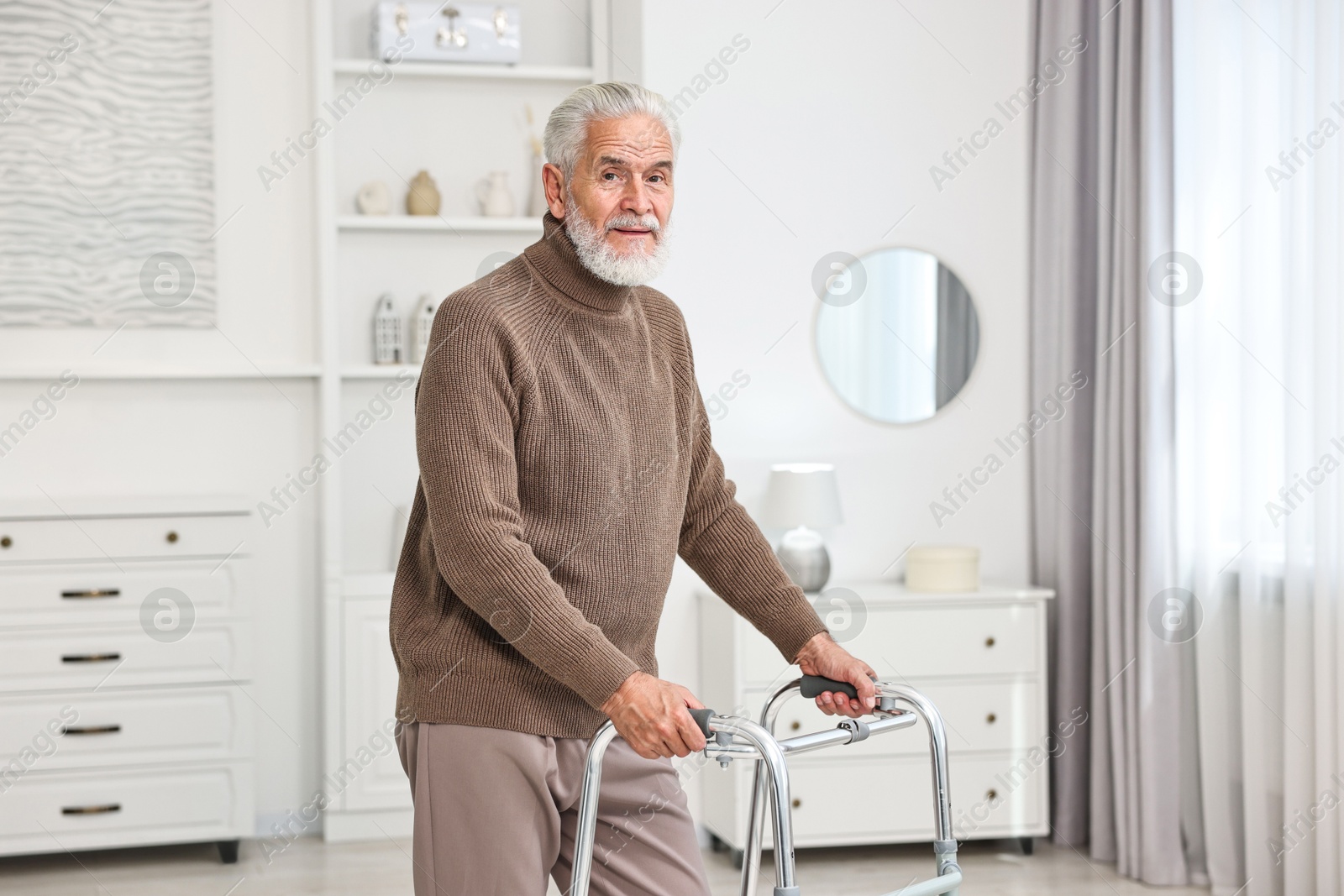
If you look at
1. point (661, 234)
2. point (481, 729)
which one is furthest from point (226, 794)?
point (661, 234)

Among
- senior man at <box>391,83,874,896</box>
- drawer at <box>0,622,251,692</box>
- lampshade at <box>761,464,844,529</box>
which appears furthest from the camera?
lampshade at <box>761,464,844,529</box>

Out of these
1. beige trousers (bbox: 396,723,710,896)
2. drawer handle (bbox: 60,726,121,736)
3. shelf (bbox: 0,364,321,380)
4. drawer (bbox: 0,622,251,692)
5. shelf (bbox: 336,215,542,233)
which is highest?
shelf (bbox: 336,215,542,233)

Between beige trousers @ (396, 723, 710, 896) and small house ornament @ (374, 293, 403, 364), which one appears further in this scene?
small house ornament @ (374, 293, 403, 364)

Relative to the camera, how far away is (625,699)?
1.48 m

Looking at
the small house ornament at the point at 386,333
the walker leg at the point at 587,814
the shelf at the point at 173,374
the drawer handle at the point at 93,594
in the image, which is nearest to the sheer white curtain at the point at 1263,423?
the walker leg at the point at 587,814

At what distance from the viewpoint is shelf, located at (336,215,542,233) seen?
13.9ft

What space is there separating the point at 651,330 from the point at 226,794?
262 cm

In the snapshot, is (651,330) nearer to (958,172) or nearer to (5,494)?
(958,172)

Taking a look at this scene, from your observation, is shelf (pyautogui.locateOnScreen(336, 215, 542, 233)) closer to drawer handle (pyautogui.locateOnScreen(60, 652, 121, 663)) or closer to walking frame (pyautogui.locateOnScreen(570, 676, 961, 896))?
drawer handle (pyautogui.locateOnScreen(60, 652, 121, 663))

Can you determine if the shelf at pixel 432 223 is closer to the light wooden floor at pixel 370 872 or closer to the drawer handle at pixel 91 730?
the drawer handle at pixel 91 730

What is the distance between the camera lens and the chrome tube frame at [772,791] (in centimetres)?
136

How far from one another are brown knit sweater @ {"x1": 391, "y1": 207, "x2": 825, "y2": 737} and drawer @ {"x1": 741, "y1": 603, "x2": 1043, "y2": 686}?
1.85 meters

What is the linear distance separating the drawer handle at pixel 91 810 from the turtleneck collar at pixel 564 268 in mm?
2788

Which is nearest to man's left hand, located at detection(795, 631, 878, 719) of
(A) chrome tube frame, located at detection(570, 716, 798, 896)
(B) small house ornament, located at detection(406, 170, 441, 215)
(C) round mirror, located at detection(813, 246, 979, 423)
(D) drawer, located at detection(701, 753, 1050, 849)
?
(A) chrome tube frame, located at detection(570, 716, 798, 896)
